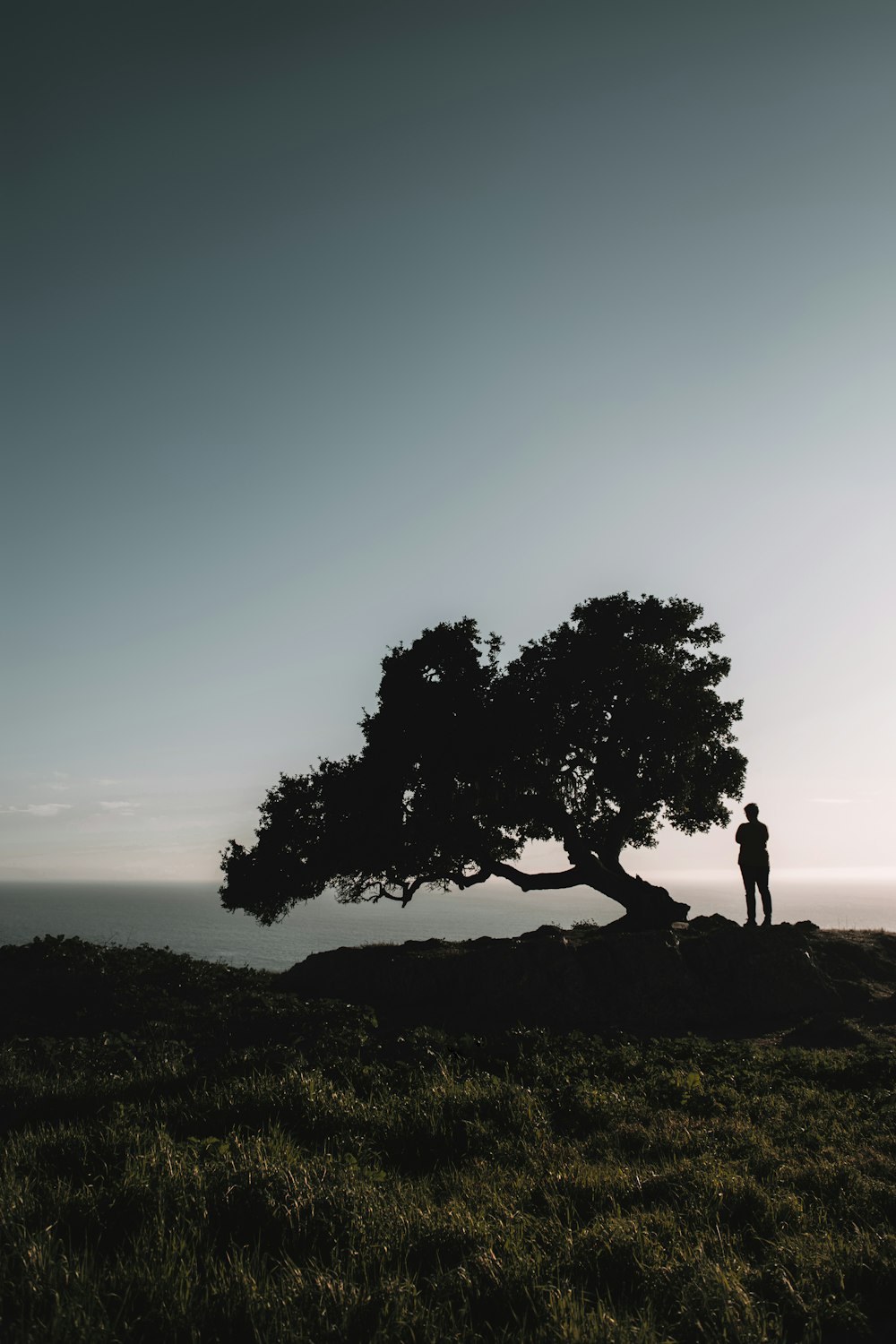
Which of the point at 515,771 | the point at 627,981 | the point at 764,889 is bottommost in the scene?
the point at 627,981

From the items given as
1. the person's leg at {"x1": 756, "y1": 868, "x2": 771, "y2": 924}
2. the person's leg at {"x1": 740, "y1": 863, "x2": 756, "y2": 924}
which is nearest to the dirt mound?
the person's leg at {"x1": 756, "y1": 868, "x2": 771, "y2": 924}

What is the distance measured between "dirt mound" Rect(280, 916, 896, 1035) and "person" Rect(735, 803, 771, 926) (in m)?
1.70

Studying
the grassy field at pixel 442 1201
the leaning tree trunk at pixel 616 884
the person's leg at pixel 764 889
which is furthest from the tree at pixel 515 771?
the grassy field at pixel 442 1201

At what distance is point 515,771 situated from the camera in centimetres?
2955

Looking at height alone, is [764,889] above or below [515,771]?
below

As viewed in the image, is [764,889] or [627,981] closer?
[627,981]

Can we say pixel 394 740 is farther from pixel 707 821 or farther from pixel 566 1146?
pixel 566 1146

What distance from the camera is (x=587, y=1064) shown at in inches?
504

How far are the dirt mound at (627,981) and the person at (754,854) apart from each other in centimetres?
170

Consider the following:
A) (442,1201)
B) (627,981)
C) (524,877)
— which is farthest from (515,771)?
(442,1201)

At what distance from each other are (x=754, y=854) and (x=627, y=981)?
8.19 m

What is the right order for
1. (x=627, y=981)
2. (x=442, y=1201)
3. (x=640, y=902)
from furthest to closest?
(x=640, y=902) → (x=627, y=981) → (x=442, y=1201)

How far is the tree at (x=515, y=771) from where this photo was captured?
2947 cm

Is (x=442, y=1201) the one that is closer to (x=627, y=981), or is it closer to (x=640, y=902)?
(x=627, y=981)
